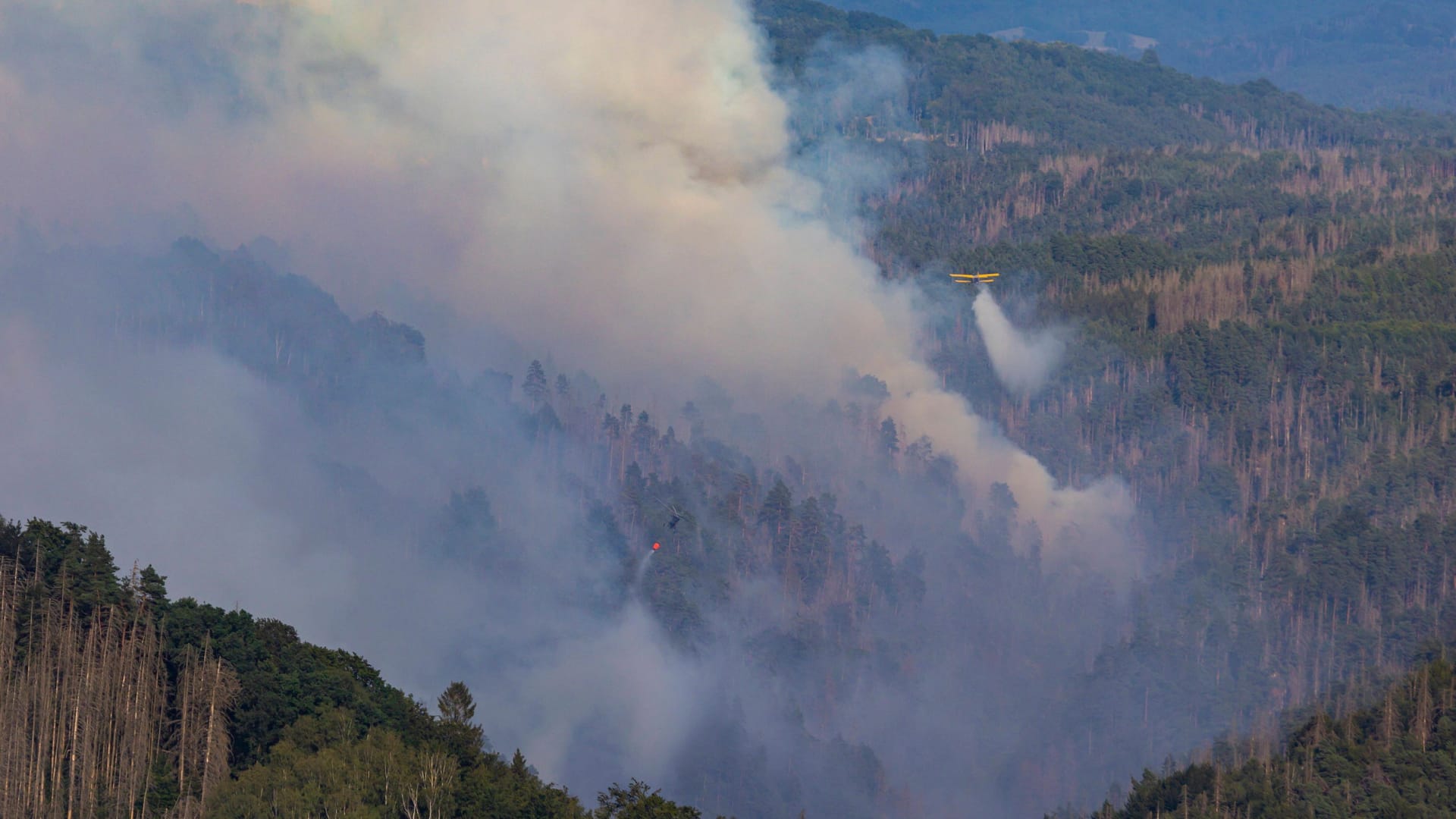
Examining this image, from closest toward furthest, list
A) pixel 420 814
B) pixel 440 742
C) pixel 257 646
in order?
1. pixel 420 814
2. pixel 440 742
3. pixel 257 646

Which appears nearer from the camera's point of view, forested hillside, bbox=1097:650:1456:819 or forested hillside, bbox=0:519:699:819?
forested hillside, bbox=0:519:699:819

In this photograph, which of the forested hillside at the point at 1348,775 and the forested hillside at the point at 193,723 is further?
the forested hillside at the point at 1348,775

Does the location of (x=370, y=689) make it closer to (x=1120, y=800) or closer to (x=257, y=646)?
(x=257, y=646)

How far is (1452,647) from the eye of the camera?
635 feet

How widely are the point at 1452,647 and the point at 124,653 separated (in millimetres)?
113892

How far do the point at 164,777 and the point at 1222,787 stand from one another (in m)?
66.9

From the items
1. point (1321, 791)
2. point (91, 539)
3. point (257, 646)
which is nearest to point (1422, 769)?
point (1321, 791)

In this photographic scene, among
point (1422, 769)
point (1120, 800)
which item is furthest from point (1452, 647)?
point (1422, 769)

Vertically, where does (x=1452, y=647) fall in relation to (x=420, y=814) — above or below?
above

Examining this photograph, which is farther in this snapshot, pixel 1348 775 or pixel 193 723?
pixel 1348 775

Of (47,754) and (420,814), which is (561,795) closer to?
(420,814)

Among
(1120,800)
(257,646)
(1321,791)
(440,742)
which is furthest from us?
(1120,800)

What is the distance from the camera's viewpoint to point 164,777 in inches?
4547

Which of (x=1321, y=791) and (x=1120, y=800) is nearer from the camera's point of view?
(x=1321, y=791)
